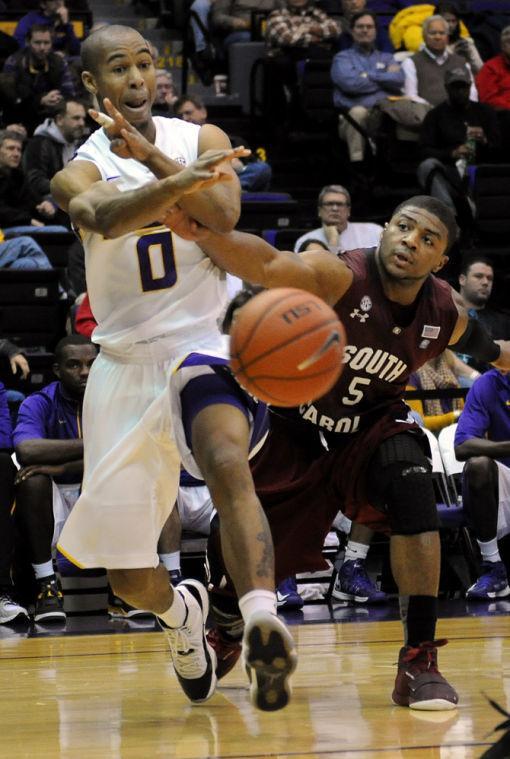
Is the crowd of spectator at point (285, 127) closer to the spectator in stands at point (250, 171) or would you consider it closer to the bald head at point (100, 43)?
the spectator in stands at point (250, 171)

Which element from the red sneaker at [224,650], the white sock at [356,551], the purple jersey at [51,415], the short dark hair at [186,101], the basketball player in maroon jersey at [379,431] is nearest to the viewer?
the basketball player in maroon jersey at [379,431]

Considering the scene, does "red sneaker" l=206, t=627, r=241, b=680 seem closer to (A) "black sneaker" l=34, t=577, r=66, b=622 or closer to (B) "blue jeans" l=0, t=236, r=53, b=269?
(A) "black sneaker" l=34, t=577, r=66, b=622

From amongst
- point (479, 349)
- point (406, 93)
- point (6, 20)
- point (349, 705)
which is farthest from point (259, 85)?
point (349, 705)

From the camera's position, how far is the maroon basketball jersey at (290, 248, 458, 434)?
4930mm

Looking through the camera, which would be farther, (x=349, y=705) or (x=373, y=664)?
(x=373, y=664)

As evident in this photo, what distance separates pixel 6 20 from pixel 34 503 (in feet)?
28.7

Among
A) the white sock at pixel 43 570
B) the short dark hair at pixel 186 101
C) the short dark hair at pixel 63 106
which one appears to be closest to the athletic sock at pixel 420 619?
the white sock at pixel 43 570

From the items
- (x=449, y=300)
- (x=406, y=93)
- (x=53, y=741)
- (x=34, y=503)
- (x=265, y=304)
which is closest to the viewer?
(x=265, y=304)

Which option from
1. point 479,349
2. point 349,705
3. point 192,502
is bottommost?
point 192,502

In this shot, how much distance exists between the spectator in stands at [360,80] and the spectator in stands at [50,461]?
5.84m

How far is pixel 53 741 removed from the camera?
170 inches

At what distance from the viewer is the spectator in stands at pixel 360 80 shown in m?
13.2

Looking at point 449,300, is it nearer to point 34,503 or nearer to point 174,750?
point 174,750

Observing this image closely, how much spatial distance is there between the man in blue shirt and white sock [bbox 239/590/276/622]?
4.12 meters
